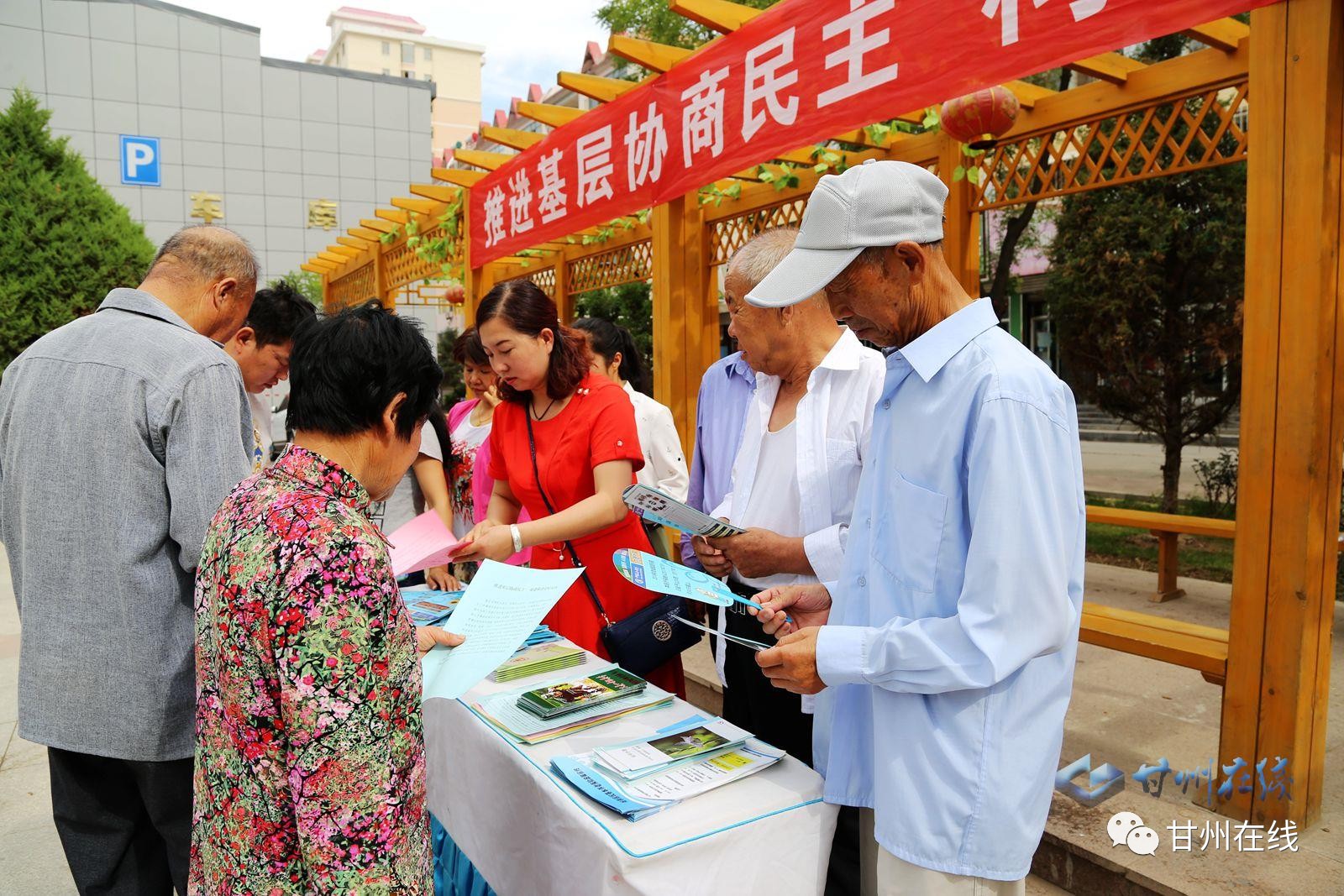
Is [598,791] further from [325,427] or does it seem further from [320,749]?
[325,427]

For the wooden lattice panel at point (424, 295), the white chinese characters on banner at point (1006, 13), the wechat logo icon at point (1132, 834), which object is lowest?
the wechat logo icon at point (1132, 834)

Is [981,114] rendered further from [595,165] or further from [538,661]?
[538,661]

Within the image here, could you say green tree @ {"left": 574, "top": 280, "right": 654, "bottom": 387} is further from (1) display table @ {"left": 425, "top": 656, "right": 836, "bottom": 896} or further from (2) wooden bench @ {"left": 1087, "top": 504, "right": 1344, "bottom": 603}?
(1) display table @ {"left": 425, "top": 656, "right": 836, "bottom": 896}

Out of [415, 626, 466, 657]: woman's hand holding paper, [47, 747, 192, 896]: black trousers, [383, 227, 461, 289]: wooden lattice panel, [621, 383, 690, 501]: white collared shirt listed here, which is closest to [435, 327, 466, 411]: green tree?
[383, 227, 461, 289]: wooden lattice panel

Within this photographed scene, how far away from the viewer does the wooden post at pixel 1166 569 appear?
19.3 ft

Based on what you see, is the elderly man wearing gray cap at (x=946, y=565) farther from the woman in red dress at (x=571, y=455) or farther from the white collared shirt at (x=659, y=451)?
the white collared shirt at (x=659, y=451)

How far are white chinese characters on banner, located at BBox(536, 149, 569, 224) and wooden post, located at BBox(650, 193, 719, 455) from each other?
0.74m

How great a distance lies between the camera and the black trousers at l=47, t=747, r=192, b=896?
1726 millimetres

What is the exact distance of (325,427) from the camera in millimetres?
1196

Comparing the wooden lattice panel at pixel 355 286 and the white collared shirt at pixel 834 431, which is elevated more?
the wooden lattice panel at pixel 355 286

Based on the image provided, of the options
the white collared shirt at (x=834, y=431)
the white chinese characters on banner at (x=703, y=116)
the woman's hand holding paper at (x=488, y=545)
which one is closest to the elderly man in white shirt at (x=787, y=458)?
the white collared shirt at (x=834, y=431)

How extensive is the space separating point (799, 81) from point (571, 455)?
2.21m

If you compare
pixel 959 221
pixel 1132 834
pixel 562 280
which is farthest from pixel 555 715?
pixel 562 280

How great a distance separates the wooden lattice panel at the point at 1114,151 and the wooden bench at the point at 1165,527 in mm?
2556
